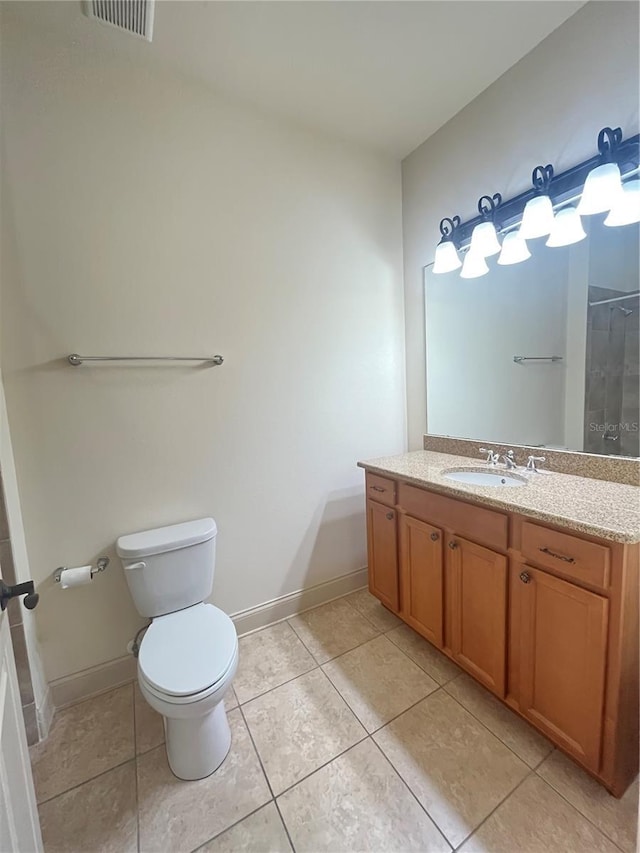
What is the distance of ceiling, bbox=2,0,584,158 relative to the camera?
134 centimetres

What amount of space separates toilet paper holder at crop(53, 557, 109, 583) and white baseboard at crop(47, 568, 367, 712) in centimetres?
47

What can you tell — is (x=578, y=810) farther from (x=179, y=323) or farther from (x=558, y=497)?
(x=179, y=323)

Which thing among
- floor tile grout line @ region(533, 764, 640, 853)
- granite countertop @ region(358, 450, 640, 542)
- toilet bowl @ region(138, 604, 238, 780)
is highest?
granite countertop @ region(358, 450, 640, 542)

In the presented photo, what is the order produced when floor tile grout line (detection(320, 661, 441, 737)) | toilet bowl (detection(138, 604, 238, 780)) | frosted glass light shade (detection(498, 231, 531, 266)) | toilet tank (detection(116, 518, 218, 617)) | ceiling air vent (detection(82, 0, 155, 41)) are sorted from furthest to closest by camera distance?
frosted glass light shade (detection(498, 231, 531, 266)), toilet tank (detection(116, 518, 218, 617)), floor tile grout line (detection(320, 661, 441, 737)), ceiling air vent (detection(82, 0, 155, 41)), toilet bowl (detection(138, 604, 238, 780))

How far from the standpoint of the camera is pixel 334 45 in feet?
4.82

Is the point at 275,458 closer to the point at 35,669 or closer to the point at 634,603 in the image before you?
the point at 35,669

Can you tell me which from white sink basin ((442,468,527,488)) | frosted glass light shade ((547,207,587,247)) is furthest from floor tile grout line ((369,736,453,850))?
frosted glass light shade ((547,207,587,247))

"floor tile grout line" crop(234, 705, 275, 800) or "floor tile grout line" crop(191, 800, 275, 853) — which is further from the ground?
"floor tile grout line" crop(191, 800, 275, 853)

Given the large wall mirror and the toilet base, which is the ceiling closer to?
the large wall mirror

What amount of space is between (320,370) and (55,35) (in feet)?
5.53

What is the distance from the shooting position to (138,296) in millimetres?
1564

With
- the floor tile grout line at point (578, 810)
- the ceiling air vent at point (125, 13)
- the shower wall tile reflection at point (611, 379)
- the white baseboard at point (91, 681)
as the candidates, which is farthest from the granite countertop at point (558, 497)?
the ceiling air vent at point (125, 13)

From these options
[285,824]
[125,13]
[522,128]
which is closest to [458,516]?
[285,824]

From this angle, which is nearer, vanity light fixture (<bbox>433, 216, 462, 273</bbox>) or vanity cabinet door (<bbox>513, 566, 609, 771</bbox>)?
vanity cabinet door (<bbox>513, 566, 609, 771</bbox>)
